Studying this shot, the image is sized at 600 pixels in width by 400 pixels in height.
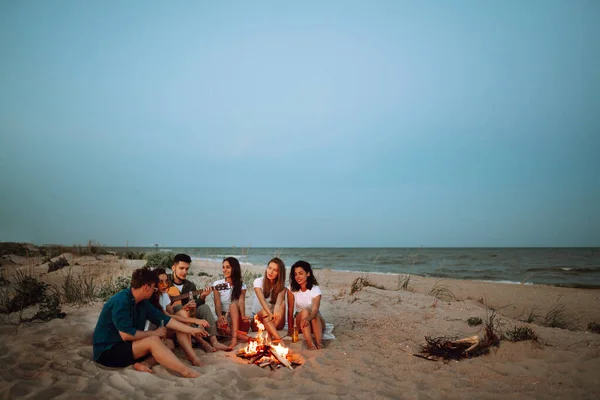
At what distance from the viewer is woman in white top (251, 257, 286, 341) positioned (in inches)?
214

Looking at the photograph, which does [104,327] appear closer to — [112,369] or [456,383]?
[112,369]

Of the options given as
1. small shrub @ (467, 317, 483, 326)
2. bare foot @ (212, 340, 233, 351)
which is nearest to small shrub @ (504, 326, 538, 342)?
small shrub @ (467, 317, 483, 326)

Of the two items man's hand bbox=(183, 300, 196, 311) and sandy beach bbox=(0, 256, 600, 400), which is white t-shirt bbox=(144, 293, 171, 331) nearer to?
man's hand bbox=(183, 300, 196, 311)

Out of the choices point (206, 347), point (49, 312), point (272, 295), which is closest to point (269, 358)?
point (206, 347)

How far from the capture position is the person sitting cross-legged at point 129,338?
13.3ft

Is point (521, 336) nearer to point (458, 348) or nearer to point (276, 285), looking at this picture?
point (458, 348)

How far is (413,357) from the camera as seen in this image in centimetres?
501

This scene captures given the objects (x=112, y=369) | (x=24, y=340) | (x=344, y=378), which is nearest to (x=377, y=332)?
(x=344, y=378)

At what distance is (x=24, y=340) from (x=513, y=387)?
6.15m

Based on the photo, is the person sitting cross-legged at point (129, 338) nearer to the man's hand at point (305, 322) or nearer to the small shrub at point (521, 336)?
the man's hand at point (305, 322)

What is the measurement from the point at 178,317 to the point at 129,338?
0.87 metres

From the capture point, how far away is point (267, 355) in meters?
4.67

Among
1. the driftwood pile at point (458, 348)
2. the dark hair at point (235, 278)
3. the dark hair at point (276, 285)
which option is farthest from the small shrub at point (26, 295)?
the driftwood pile at point (458, 348)

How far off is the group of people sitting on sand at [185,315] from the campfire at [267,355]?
40cm
